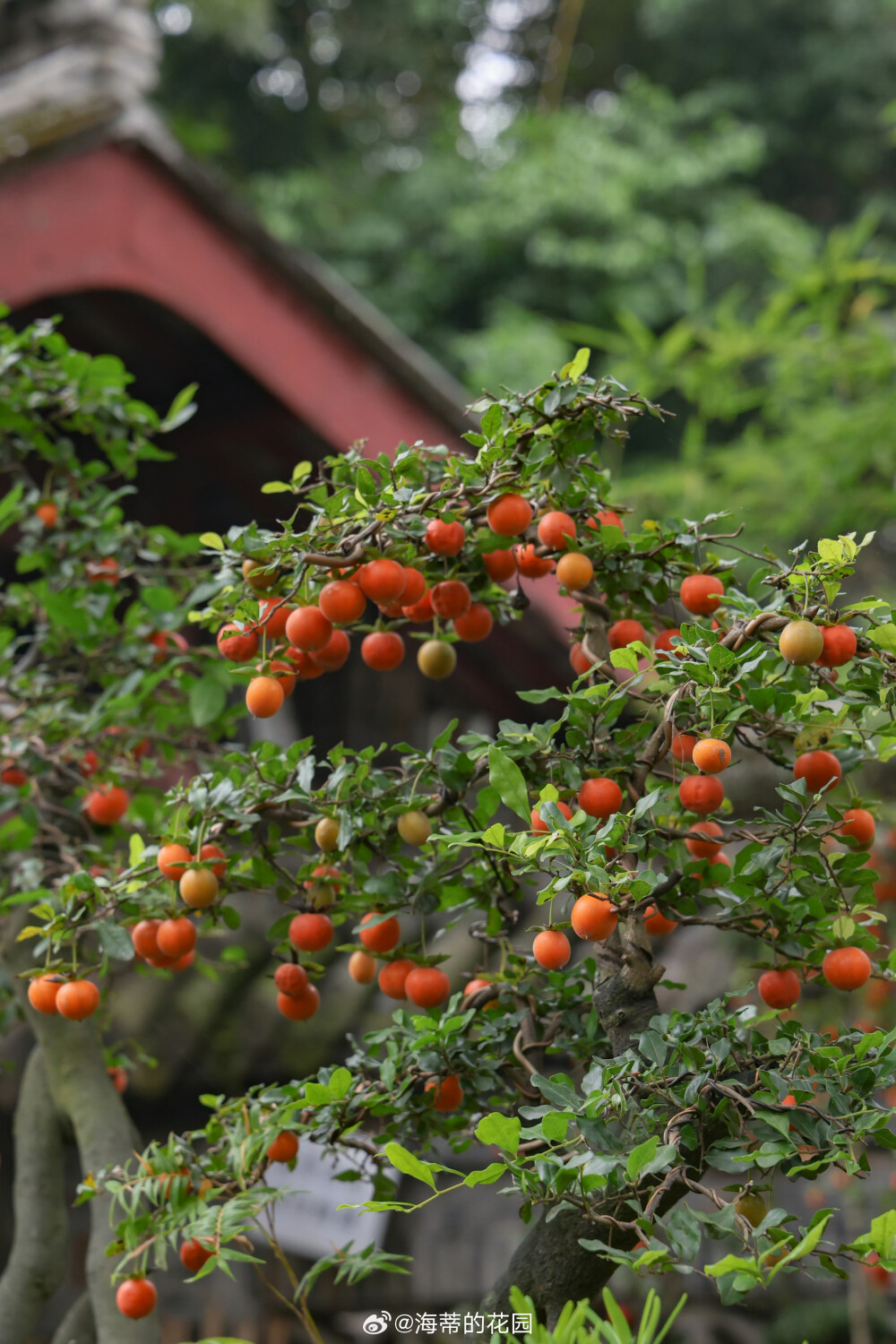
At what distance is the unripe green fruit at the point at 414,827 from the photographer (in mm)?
955

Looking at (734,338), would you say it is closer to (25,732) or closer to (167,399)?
(167,399)

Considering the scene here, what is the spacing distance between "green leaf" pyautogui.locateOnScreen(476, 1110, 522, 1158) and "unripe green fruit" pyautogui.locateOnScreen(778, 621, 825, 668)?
0.35 metres

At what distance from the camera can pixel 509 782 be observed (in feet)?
2.84

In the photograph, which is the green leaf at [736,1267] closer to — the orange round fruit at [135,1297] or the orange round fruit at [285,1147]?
the orange round fruit at [285,1147]

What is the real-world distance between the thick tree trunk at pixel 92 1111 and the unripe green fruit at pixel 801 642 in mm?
879

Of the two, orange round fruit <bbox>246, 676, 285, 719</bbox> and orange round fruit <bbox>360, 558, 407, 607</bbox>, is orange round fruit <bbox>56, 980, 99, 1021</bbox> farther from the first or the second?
orange round fruit <bbox>360, 558, 407, 607</bbox>

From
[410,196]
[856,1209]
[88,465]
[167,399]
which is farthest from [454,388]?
[410,196]

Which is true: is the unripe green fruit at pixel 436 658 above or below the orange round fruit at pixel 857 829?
above

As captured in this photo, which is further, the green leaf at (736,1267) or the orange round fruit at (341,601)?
the orange round fruit at (341,601)

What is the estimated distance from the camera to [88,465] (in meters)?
1.51

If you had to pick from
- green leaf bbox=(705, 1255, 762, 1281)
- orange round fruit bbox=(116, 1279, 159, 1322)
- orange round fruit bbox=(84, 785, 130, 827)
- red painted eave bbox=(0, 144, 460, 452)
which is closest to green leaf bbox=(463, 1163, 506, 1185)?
green leaf bbox=(705, 1255, 762, 1281)

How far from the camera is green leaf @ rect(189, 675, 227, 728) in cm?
136

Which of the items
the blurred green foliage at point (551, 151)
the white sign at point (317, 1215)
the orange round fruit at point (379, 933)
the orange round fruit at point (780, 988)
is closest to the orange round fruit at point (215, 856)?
the orange round fruit at point (379, 933)

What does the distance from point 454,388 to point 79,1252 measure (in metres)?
2.06
